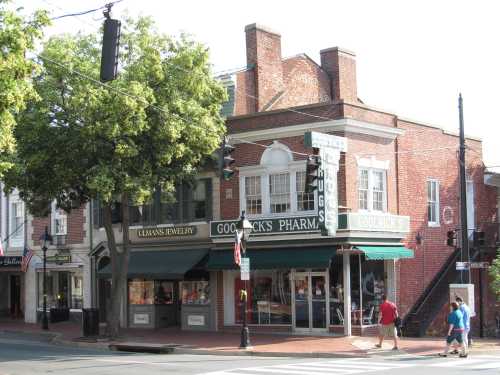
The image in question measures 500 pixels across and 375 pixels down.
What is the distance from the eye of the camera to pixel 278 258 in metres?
27.5

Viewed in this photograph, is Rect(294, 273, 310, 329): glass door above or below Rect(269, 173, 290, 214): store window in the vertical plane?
below

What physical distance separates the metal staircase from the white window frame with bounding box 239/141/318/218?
5.69 metres

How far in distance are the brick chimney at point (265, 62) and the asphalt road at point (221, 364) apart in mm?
13440

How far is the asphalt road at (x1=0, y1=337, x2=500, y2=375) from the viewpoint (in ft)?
59.1

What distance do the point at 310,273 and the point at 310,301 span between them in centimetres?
101

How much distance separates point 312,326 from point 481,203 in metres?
11.8

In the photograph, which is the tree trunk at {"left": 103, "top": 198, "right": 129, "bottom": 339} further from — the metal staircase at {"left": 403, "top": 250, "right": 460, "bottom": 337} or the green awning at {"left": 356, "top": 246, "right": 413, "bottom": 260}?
the metal staircase at {"left": 403, "top": 250, "right": 460, "bottom": 337}

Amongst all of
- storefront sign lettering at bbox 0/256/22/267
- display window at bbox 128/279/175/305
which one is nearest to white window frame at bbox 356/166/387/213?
display window at bbox 128/279/175/305

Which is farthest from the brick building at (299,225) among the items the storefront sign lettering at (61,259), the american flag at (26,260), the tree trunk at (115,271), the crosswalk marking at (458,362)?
the crosswalk marking at (458,362)

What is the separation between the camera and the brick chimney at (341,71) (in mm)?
35062

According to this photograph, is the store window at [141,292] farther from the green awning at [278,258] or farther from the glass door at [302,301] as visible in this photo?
the glass door at [302,301]

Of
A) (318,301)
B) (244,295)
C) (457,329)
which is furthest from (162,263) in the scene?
(457,329)

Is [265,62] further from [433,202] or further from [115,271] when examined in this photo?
[115,271]

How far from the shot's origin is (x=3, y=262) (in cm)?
3881
